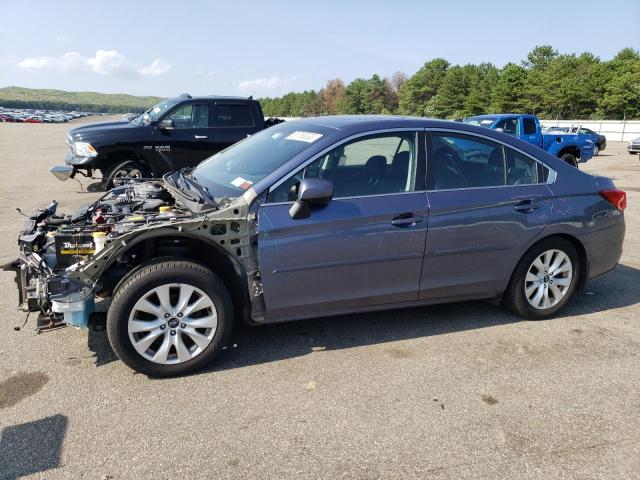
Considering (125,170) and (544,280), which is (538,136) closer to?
(125,170)

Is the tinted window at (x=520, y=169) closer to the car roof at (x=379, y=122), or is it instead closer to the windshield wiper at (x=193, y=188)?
the car roof at (x=379, y=122)

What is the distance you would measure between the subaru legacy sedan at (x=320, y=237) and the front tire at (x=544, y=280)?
0.04 feet

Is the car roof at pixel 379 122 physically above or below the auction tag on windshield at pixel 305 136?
above

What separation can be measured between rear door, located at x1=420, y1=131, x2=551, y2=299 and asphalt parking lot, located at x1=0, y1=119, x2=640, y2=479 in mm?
472

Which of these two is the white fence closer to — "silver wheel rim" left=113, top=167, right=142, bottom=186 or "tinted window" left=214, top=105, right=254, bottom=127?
"tinted window" left=214, top=105, right=254, bottom=127

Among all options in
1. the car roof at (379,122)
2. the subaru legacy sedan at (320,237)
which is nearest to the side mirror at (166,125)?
the subaru legacy sedan at (320,237)

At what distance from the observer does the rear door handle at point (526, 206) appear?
13.8 feet

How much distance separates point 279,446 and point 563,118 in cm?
6734

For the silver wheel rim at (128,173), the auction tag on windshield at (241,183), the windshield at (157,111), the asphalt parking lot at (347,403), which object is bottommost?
the asphalt parking lot at (347,403)

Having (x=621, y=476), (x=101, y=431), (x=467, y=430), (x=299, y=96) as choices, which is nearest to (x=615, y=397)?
(x=621, y=476)

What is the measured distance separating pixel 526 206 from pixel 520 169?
334 millimetres

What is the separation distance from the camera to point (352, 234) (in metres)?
3.63

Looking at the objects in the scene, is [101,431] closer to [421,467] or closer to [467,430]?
[421,467]

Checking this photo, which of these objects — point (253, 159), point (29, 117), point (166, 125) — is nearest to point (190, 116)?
point (166, 125)
